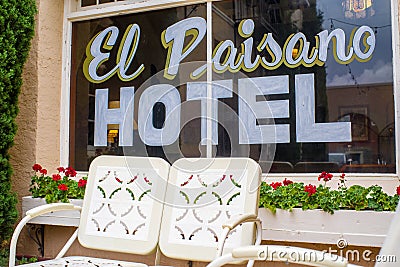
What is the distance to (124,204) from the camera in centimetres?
263

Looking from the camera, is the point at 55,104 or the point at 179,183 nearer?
the point at 179,183

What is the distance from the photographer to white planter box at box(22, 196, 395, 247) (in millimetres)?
2447

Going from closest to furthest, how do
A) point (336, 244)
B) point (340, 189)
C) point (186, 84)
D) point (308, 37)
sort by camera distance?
point (336, 244) < point (340, 189) < point (308, 37) < point (186, 84)

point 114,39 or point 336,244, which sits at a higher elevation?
point 114,39

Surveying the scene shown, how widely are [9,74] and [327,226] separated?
2397mm

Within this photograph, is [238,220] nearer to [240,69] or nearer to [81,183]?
[240,69]

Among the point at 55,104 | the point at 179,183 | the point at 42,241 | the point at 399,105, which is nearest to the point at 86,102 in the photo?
the point at 55,104

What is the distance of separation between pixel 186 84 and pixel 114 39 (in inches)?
31.0

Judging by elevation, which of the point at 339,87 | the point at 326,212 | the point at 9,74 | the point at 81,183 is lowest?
the point at 326,212

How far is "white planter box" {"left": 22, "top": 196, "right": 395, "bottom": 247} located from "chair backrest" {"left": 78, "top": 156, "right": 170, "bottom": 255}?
0.71 meters

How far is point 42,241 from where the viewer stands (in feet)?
11.2

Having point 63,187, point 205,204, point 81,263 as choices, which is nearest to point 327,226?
point 205,204

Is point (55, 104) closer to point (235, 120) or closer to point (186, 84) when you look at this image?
point (186, 84)

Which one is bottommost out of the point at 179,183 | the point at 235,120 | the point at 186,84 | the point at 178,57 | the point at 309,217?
the point at 309,217
